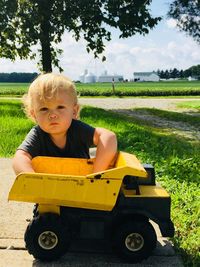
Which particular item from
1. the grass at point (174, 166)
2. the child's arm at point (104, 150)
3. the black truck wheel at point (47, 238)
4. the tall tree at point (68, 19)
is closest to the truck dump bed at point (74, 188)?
the black truck wheel at point (47, 238)

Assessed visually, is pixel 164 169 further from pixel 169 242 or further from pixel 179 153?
pixel 169 242

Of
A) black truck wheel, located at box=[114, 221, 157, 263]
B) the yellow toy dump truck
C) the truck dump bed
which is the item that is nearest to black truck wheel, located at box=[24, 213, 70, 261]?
the yellow toy dump truck

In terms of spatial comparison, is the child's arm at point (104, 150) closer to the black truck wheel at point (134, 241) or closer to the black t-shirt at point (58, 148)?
the black t-shirt at point (58, 148)

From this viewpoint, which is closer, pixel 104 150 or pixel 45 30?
pixel 104 150

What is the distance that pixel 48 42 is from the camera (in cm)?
2005

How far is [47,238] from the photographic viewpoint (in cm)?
324

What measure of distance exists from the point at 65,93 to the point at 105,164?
0.60 m

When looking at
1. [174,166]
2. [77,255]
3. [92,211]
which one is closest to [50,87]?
[92,211]

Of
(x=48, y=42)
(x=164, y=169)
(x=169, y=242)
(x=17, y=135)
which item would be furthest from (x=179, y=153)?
(x=48, y=42)

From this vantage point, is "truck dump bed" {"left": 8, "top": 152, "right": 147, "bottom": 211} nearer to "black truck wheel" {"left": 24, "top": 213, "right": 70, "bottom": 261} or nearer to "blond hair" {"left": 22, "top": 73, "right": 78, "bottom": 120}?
"black truck wheel" {"left": 24, "top": 213, "right": 70, "bottom": 261}

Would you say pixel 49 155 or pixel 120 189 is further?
pixel 49 155

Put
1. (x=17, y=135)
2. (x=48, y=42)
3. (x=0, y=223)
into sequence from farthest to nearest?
(x=48, y=42) → (x=17, y=135) → (x=0, y=223)

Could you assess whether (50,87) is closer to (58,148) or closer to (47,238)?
(58,148)

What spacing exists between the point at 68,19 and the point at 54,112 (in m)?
16.9
